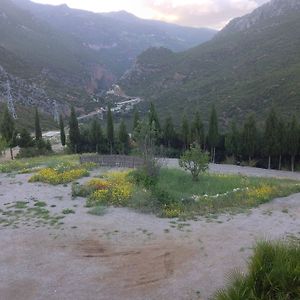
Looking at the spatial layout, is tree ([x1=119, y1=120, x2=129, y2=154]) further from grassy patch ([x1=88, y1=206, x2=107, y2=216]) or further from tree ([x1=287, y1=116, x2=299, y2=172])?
grassy patch ([x1=88, y1=206, x2=107, y2=216])

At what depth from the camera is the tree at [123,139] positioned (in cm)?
5342

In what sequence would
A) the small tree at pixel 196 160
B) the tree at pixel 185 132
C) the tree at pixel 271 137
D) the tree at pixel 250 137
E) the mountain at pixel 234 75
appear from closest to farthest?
the small tree at pixel 196 160 < the tree at pixel 271 137 < the tree at pixel 250 137 < the tree at pixel 185 132 < the mountain at pixel 234 75

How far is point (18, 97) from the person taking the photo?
109438 mm

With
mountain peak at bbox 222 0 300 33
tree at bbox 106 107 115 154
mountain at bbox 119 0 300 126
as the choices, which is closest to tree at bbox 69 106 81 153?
tree at bbox 106 107 115 154

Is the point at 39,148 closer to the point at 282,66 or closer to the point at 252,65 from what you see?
the point at 282,66

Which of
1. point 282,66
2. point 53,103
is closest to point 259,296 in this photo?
point 282,66

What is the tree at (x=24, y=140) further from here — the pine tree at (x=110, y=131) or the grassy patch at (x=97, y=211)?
the grassy patch at (x=97, y=211)

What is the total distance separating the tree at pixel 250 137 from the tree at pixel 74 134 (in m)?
21.5

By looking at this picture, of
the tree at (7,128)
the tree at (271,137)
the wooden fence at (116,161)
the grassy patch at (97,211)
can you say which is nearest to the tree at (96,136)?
the tree at (7,128)

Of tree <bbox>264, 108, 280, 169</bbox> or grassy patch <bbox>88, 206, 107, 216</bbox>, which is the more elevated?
tree <bbox>264, 108, 280, 169</bbox>

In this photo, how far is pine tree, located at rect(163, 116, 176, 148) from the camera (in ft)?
179

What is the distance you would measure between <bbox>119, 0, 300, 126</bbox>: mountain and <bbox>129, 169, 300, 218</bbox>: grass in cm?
4409

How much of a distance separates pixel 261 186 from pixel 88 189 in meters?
10.1

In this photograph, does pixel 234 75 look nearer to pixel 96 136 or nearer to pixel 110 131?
pixel 110 131
